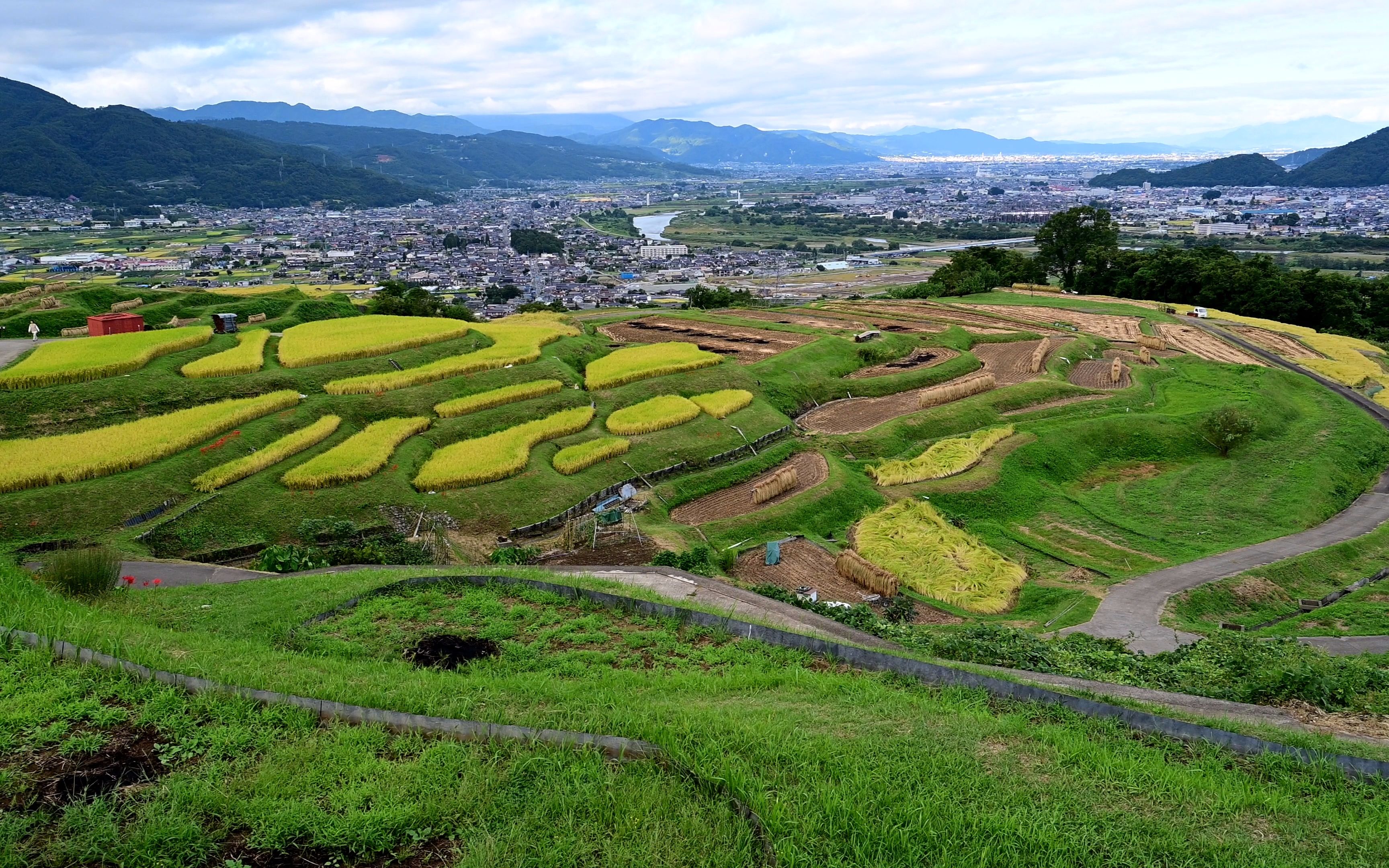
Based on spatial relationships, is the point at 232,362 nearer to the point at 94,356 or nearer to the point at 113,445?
the point at 94,356

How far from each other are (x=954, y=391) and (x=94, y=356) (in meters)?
35.8

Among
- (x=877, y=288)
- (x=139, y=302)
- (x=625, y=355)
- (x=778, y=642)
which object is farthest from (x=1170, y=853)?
(x=877, y=288)

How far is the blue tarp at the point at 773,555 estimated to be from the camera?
74.0 feet

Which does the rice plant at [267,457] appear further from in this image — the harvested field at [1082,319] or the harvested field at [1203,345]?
the harvested field at [1203,345]

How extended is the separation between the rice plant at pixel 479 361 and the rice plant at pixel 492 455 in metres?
Result: 5.29

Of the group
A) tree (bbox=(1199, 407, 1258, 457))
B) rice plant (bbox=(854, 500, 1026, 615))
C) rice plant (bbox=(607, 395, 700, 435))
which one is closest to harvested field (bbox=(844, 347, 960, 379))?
rice plant (bbox=(607, 395, 700, 435))

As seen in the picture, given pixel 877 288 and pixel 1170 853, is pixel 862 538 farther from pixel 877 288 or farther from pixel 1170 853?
pixel 877 288

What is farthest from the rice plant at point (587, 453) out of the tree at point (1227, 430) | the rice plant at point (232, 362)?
the tree at point (1227, 430)

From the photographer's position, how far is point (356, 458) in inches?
990

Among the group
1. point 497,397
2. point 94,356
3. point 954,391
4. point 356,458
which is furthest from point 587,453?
point 954,391

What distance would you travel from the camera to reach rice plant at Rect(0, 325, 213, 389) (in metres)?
26.8

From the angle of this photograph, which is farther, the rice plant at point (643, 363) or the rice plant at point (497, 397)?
the rice plant at point (643, 363)

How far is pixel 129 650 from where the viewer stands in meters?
9.69

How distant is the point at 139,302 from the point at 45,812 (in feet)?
157
